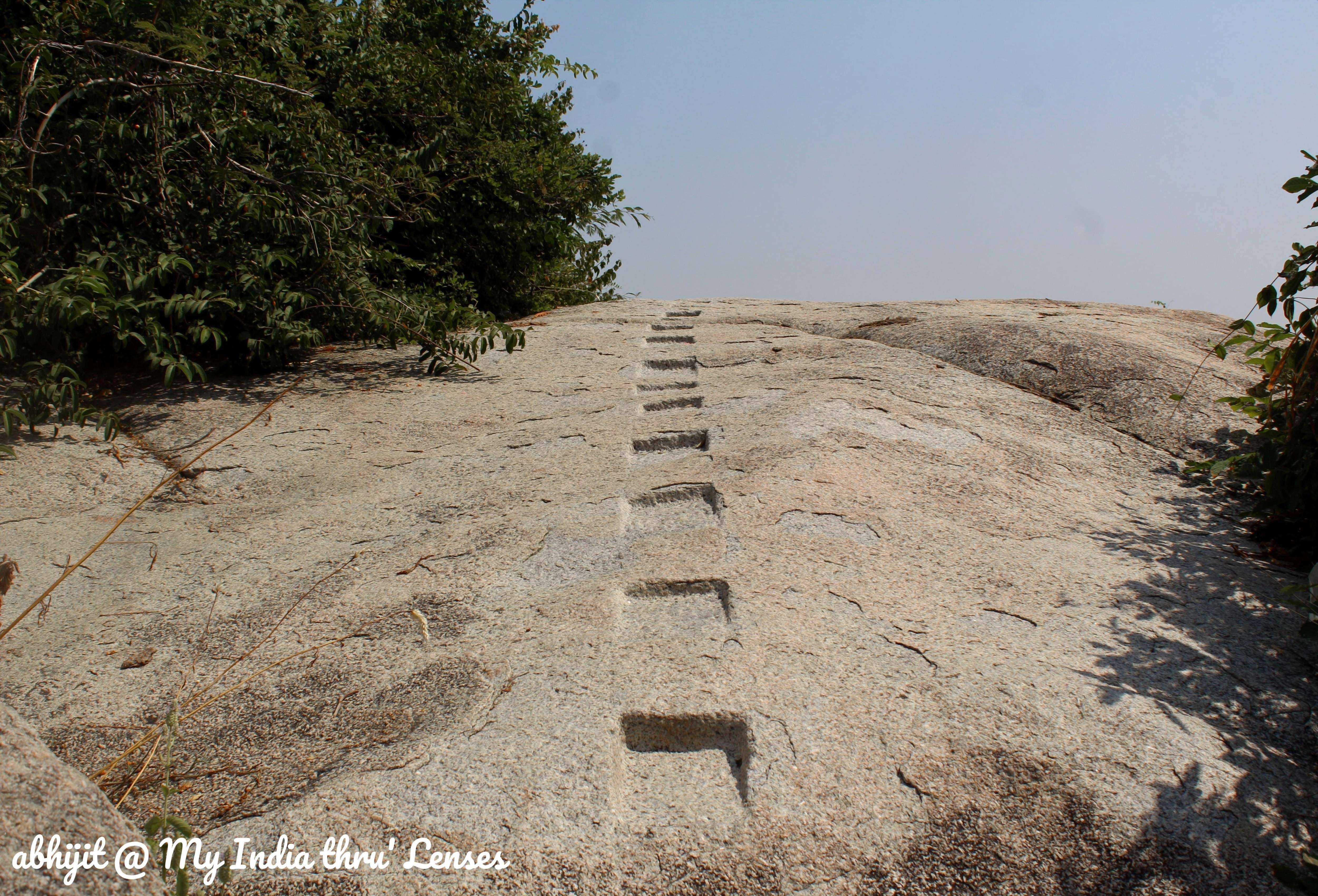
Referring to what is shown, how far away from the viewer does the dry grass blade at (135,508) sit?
1.73 meters

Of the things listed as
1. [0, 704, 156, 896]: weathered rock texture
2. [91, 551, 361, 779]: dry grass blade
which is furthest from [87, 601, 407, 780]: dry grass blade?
[0, 704, 156, 896]: weathered rock texture

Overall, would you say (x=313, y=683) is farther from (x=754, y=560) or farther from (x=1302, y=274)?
(x=1302, y=274)

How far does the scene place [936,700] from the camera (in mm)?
1311

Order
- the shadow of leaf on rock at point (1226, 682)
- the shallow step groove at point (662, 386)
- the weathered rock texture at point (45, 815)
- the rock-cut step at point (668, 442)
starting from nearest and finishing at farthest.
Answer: the weathered rock texture at point (45, 815) → the shadow of leaf on rock at point (1226, 682) → the rock-cut step at point (668, 442) → the shallow step groove at point (662, 386)

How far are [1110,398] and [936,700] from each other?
6.08 feet

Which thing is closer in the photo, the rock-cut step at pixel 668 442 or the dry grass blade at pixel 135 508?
→ the dry grass blade at pixel 135 508

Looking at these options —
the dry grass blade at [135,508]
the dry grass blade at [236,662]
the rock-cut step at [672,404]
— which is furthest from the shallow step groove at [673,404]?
the dry grass blade at [135,508]

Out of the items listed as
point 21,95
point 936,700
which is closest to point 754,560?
point 936,700

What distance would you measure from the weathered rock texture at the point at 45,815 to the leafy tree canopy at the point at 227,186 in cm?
155

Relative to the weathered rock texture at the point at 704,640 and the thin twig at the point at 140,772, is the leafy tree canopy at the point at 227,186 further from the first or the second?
the thin twig at the point at 140,772

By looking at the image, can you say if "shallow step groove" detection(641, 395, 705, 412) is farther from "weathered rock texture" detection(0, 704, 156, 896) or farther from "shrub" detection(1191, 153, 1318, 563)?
"weathered rock texture" detection(0, 704, 156, 896)

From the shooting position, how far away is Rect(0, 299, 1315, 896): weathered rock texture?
1123 millimetres

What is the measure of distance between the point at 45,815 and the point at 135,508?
1380mm

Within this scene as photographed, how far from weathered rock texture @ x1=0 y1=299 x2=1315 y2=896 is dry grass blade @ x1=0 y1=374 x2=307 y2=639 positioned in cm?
3
